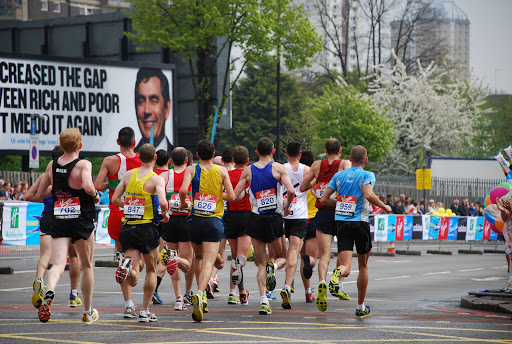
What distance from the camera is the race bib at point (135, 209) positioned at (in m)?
9.88

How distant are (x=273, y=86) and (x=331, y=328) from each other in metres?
70.1

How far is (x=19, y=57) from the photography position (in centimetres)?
3184

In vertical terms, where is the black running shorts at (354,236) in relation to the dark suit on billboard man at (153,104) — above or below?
below

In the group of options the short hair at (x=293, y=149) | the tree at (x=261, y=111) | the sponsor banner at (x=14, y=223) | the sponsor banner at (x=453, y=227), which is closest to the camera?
the short hair at (x=293, y=149)

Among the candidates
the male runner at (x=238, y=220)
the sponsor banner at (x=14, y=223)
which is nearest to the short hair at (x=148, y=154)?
the male runner at (x=238, y=220)

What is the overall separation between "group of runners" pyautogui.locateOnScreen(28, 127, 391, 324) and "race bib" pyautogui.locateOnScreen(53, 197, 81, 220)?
1 centimetres

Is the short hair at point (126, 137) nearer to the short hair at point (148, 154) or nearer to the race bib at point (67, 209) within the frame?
the short hair at point (148, 154)

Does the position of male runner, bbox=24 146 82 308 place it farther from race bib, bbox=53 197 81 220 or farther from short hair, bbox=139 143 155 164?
short hair, bbox=139 143 155 164

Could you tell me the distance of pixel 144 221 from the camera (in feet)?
32.5

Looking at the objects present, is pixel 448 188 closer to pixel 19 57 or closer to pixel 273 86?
pixel 19 57

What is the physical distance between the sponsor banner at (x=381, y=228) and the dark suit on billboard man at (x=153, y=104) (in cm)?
978

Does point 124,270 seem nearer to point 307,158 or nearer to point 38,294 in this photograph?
point 38,294

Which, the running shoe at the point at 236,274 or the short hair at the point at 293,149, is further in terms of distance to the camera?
the short hair at the point at 293,149

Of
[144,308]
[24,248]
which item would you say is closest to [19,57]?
[24,248]
